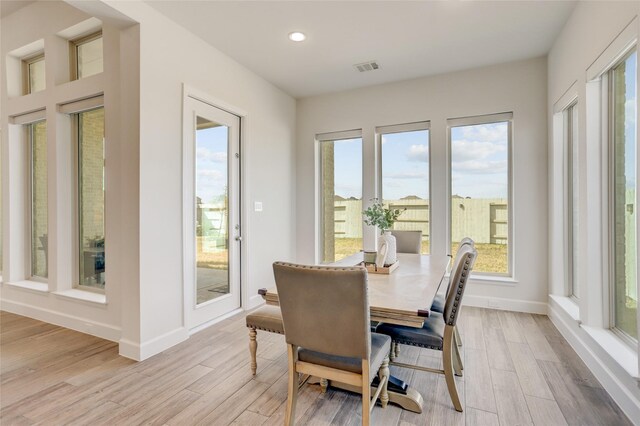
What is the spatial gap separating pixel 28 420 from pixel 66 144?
100 inches

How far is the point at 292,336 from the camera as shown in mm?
1631

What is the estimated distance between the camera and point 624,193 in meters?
2.24

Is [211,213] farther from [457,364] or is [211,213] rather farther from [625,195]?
[625,195]

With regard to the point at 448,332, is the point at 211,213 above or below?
above

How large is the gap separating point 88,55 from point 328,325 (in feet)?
11.9

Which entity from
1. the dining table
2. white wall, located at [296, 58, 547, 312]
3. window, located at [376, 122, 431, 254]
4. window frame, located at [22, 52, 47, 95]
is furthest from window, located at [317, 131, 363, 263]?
window frame, located at [22, 52, 47, 95]

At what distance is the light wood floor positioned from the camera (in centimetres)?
186

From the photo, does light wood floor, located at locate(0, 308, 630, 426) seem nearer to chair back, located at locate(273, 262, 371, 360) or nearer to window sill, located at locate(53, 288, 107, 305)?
window sill, located at locate(53, 288, 107, 305)

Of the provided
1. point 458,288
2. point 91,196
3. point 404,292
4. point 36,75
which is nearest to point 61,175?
point 91,196

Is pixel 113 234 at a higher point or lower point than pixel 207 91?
lower

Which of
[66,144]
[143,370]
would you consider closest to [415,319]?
[143,370]

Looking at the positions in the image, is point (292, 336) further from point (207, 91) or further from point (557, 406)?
point (207, 91)

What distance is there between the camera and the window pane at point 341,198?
4715mm

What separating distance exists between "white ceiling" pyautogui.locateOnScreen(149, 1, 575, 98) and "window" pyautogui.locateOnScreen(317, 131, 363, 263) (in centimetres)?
105
